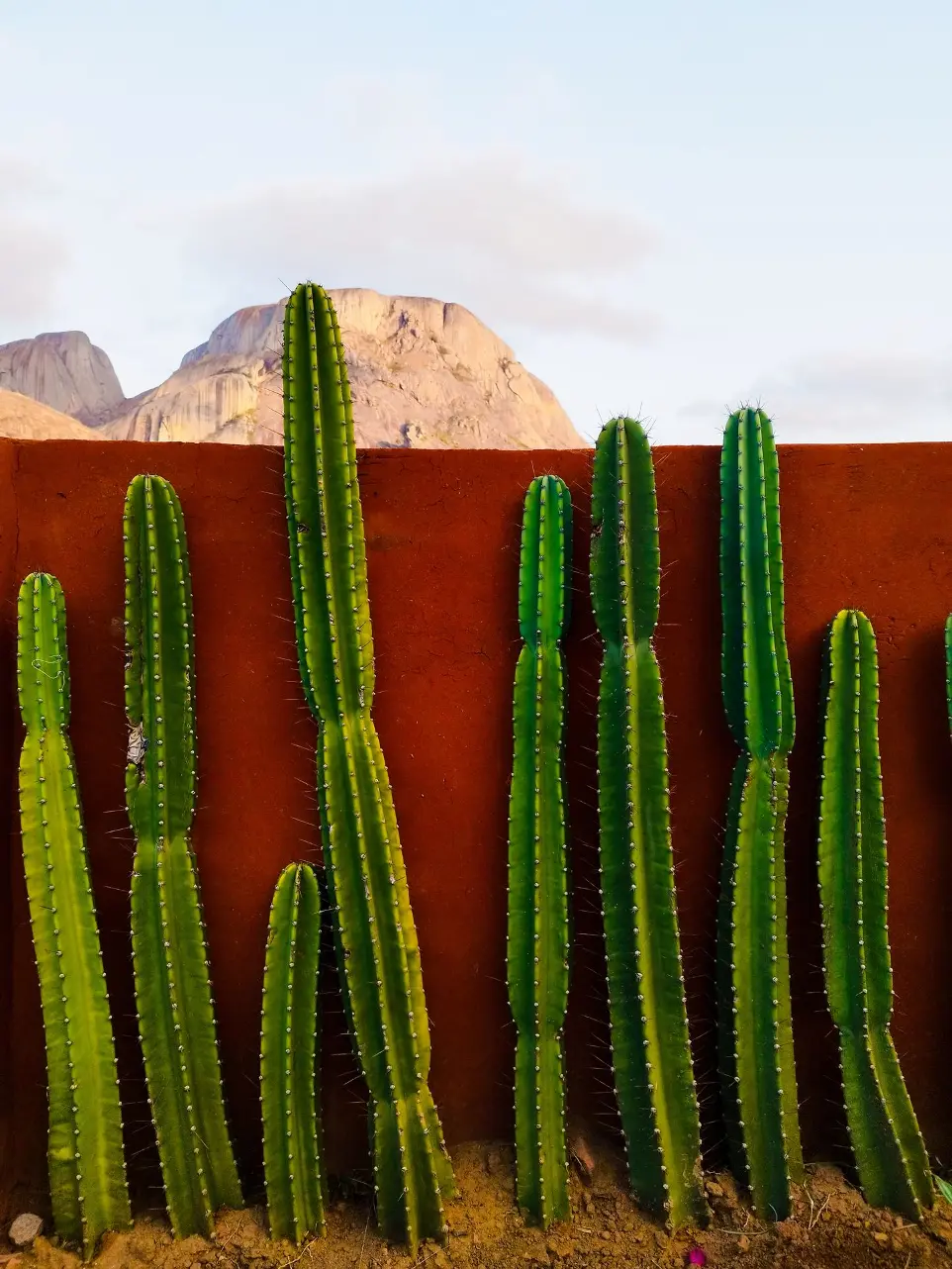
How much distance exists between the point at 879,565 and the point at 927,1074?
1911 mm

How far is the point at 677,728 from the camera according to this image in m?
3.45

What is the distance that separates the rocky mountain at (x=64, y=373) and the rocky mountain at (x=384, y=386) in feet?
0.47

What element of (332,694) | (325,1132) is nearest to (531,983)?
(325,1132)

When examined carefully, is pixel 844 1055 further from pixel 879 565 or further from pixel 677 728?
pixel 879 565

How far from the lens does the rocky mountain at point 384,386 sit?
2873 cm

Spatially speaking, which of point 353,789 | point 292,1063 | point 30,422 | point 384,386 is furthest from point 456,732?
point 384,386

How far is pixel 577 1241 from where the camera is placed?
301 centimetres

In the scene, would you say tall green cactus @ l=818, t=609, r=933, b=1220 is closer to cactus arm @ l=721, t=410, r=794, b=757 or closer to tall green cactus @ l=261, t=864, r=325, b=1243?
cactus arm @ l=721, t=410, r=794, b=757

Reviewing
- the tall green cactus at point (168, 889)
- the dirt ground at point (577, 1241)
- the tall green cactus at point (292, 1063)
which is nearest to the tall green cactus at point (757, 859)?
the dirt ground at point (577, 1241)

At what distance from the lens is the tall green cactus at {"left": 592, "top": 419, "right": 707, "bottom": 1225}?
10.0 feet

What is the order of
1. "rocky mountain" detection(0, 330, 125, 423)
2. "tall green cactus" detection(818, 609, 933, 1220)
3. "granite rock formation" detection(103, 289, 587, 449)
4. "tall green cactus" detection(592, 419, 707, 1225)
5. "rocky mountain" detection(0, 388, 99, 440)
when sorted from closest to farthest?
"tall green cactus" detection(592, 419, 707, 1225)
"tall green cactus" detection(818, 609, 933, 1220)
"rocky mountain" detection(0, 388, 99, 440)
"granite rock formation" detection(103, 289, 587, 449)
"rocky mountain" detection(0, 330, 125, 423)

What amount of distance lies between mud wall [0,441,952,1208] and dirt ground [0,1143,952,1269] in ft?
0.76

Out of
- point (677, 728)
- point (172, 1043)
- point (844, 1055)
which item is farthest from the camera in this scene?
point (677, 728)

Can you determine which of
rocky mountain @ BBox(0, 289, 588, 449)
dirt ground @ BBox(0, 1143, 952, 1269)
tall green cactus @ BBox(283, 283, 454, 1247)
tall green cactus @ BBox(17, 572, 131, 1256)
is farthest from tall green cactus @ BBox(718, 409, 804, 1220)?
rocky mountain @ BBox(0, 289, 588, 449)
